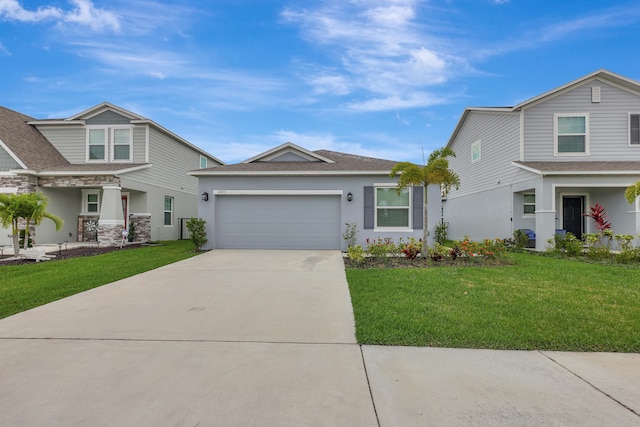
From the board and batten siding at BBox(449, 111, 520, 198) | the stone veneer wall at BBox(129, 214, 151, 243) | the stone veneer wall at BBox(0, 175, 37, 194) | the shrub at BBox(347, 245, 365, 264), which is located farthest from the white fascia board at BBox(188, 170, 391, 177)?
the stone veneer wall at BBox(0, 175, 37, 194)

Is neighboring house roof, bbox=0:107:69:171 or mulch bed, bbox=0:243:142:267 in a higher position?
neighboring house roof, bbox=0:107:69:171

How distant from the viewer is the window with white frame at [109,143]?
14.7 meters

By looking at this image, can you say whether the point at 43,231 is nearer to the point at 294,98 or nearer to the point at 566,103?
the point at 294,98

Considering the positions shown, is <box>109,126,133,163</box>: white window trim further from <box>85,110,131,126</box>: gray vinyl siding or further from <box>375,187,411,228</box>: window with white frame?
<box>375,187,411,228</box>: window with white frame

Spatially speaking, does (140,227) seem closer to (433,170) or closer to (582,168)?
(433,170)

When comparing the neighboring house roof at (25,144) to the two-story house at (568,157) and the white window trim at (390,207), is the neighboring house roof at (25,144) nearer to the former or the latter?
the white window trim at (390,207)

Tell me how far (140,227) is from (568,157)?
60.3 feet

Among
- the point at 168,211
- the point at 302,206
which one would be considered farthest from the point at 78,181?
the point at 302,206

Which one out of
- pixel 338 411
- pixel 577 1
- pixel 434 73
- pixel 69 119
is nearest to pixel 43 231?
pixel 69 119

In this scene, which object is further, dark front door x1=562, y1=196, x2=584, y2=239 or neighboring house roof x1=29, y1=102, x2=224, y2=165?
neighboring house roof x1=29, y1=102, x2=224, y2=165

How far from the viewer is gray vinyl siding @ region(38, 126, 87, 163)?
14.9 metres

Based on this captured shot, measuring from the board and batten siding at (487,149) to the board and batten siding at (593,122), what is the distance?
0.67 metres

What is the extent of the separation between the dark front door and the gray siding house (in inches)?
286

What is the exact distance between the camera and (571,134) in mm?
12555
